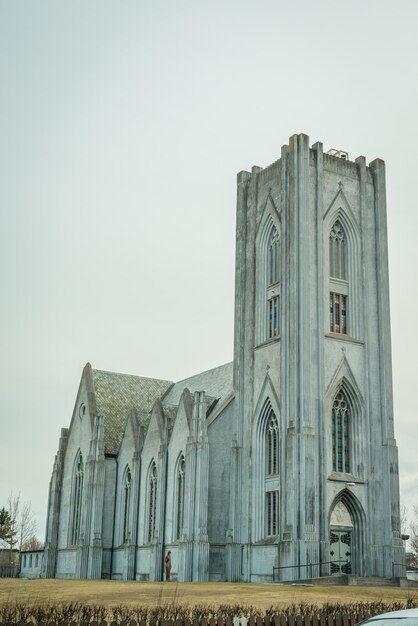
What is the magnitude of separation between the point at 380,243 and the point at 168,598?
2900 cm

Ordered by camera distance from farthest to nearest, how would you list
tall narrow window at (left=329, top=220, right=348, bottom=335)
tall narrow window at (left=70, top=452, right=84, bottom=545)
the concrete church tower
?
tall narrow window at (left=70, top=452, right=84, bottom=545) < tall narrow window at (left=329, top=220, right=348, bottom=335) < the concrete church tower

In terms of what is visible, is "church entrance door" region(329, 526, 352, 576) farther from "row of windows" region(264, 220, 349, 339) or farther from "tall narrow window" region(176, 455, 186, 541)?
"row of windows" region(264, 220, 349, 339)

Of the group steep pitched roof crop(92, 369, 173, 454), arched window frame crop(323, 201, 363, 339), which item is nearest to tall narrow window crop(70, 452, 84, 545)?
steep pitched roof crop(92, 369, 173, 454)

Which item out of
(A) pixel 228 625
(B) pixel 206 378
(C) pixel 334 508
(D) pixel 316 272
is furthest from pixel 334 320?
(A) pixel 228 625

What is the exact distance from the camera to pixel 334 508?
4553cm

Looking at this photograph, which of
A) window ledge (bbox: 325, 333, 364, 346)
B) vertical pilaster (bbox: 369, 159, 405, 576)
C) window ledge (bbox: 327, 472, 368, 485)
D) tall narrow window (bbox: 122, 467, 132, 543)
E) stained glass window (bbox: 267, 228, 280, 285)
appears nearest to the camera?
window ledge (bbox: 327, 472, 368, 485)

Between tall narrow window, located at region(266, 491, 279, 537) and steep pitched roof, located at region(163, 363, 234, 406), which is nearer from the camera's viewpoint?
tall narrow window, located at region(266, 491, 279, 537)

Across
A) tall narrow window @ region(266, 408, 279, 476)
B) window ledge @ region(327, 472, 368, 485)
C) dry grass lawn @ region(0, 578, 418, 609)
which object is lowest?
dry grass lawn @ region(0, 578, 418, 609)

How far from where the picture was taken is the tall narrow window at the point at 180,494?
52.2 metres

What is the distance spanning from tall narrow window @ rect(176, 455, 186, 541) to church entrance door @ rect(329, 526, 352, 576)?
10325 mm

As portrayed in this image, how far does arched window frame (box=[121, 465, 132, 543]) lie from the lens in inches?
2322

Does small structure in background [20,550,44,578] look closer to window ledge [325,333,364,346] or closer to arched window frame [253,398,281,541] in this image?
arched window frame [253,398,281,541]

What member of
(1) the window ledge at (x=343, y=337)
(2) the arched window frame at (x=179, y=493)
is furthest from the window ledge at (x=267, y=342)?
(2) the arched window frame at (x=179, y=493)

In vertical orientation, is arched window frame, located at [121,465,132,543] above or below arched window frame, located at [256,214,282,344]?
below
